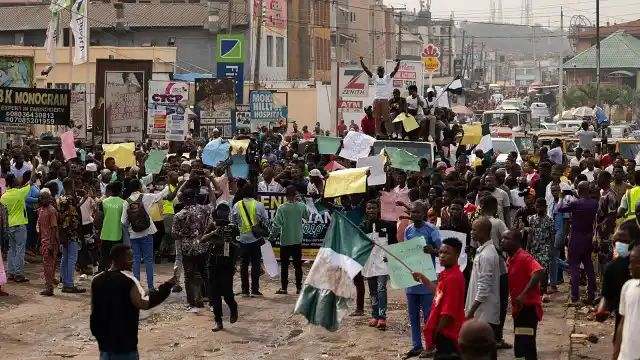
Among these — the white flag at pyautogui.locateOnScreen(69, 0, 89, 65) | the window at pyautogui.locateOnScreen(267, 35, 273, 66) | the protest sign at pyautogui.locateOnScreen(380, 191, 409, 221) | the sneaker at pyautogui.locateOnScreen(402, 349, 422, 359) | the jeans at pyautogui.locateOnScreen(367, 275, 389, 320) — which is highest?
the window at pyautogui.locateOnScreen(267, 35, 273, 66)

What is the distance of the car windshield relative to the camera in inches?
1352

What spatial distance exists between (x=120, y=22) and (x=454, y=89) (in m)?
42.0

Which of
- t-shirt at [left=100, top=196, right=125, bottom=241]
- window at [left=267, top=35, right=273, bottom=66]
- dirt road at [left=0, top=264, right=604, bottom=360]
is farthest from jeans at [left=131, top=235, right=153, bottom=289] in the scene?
window at [left=267, top=35, right=273, bottom=66]

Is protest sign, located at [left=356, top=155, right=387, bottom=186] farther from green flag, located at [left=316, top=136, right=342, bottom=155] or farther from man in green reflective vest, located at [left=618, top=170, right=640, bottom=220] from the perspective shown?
green flag, located at [left=316, top=136, right=342, bottom=155]

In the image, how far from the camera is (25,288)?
19.8 m

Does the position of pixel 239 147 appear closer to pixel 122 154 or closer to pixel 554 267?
pixel 122 154

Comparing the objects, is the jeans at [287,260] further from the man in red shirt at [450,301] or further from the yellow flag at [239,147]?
the man in red shirt at [450,301]

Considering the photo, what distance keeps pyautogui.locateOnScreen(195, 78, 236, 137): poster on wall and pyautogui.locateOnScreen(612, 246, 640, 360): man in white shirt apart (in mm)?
22650

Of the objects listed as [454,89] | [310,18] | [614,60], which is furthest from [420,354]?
[614,60]

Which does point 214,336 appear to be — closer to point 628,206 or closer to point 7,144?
point 628,206

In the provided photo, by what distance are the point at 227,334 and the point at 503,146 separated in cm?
1980

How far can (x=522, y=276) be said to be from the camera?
11891mm

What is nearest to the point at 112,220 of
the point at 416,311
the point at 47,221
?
the point at 47,221

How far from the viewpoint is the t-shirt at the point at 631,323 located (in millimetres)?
9344
